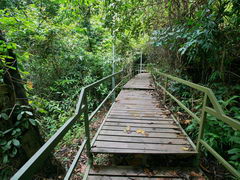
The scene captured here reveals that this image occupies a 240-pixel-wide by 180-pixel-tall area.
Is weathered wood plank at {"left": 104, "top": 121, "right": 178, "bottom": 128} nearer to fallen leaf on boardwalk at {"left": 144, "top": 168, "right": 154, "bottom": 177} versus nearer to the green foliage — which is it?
fallen leaf on boardwalk at {"left": 144, "top": 168, "right": 154, "bottom": 177}

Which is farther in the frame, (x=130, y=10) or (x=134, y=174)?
(x=130, y=10)

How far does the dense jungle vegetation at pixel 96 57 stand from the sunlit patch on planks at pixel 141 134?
1.28 ft


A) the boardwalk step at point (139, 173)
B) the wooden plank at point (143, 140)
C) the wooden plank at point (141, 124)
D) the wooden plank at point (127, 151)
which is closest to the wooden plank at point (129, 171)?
the boardwalk step at point (139, 173)

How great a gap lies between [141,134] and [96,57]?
4.58m

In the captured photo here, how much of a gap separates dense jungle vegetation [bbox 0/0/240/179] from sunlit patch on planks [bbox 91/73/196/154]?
389 mm

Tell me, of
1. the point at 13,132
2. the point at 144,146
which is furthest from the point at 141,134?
the point at 13,132

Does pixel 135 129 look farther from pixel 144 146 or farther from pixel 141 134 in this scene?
pixel 144 146

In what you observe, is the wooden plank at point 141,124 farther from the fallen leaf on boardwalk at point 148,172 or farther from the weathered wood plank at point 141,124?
the fallen leaf on boardwalk at point 148,172

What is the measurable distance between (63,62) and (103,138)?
438 cm

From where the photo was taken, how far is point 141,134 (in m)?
2.26

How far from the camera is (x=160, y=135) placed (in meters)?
2.22

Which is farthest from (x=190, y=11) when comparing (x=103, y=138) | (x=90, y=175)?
(x=90, y=175)

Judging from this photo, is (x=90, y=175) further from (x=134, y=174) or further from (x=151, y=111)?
(x=151, y=111)

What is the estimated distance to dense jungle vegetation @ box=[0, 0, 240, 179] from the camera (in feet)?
5.54
